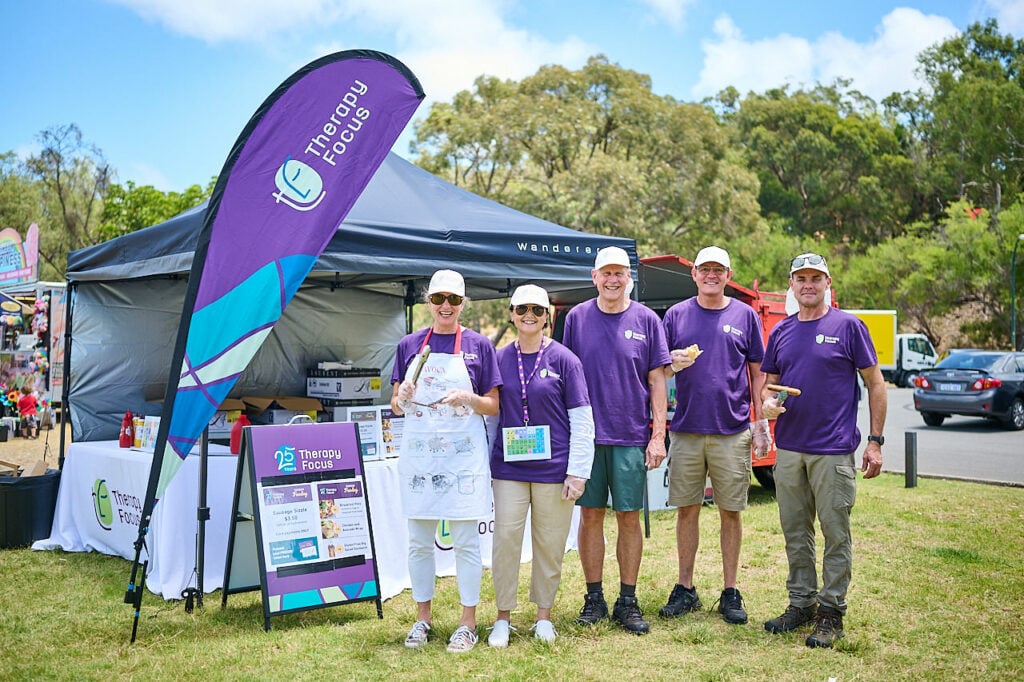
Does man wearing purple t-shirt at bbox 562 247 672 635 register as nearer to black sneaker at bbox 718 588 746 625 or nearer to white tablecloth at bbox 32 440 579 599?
black sneaker at bbox 718 588 746 625

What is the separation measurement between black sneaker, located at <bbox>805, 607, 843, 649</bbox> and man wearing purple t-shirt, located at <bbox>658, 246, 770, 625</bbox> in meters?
0.41

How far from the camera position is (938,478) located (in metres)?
9.27

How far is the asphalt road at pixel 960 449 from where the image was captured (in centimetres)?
983

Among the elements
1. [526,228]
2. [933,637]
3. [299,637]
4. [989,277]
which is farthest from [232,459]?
[989,277]

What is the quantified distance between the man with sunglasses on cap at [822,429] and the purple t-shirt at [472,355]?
1281mm

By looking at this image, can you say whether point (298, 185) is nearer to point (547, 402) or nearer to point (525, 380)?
point (525, 380)

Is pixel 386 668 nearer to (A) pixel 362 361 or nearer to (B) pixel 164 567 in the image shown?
(B) pixel 164 567

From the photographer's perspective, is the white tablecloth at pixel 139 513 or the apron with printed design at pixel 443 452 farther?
the white tablecloth at pixel 139 513

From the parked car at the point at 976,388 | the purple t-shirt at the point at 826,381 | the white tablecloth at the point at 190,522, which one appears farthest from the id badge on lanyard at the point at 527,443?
the parked car at the point at 976,388

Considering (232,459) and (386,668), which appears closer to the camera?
(386,668)

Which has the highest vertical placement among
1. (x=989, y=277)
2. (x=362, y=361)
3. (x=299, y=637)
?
(x=989, y=277)

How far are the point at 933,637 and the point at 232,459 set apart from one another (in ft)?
12.4

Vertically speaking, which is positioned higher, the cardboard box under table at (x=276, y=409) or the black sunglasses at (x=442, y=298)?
the black sunglasses at (x=442, y=298)

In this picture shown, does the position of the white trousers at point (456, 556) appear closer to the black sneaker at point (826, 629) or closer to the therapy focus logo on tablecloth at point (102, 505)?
the black sneaker at point (826, 629)
